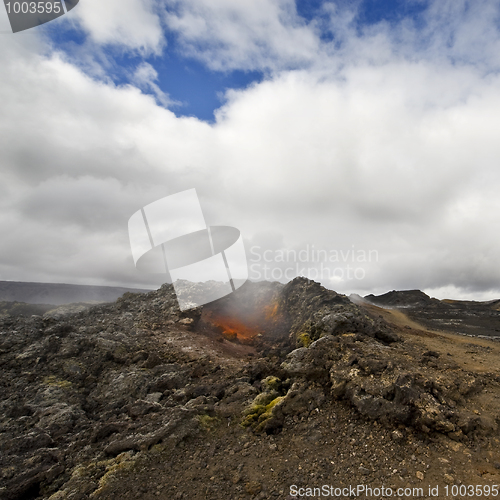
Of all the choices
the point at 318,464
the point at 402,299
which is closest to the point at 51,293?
the point at 402,299

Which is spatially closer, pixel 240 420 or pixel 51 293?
pixel 240 420

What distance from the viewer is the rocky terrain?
639 cm

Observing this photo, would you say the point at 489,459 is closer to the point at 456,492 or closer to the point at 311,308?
the point at 456,492

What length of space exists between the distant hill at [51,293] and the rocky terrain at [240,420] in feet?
343

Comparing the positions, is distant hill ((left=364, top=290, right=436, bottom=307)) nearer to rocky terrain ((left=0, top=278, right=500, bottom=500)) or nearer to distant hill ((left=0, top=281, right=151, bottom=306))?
rocky terrain ((left=0, top=278, right=500, bottom=500))

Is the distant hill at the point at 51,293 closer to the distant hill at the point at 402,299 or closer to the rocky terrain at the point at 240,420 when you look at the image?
the distant hill at the point at 402,299

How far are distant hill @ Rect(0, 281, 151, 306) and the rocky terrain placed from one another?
343 feet

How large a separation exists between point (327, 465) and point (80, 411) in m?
9.45

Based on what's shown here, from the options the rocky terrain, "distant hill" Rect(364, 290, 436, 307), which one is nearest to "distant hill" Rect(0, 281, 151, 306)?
"distant hill" Rect(364, 290, 436, 307)

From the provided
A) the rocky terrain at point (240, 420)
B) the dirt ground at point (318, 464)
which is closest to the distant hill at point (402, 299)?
the rocky terrain at point (240, 420)

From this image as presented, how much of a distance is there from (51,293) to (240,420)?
139m

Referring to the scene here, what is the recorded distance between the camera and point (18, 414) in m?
10.6

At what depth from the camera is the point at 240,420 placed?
8797 mm

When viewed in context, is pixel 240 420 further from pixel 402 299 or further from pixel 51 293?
pixel 51 293
